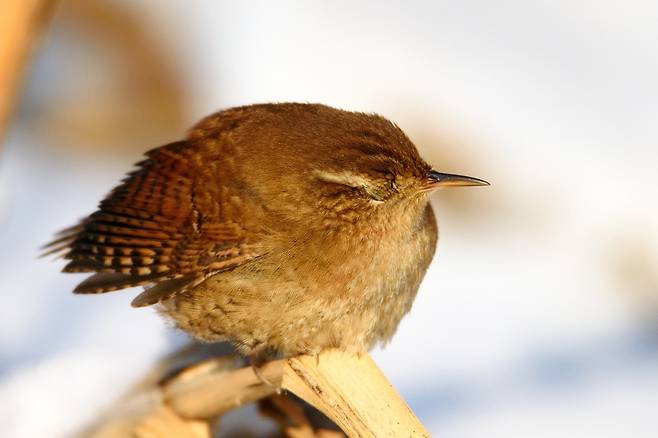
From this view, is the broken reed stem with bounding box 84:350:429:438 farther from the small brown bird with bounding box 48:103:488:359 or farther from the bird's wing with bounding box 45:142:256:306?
the bird's wing with bounding box 45:142:256:306

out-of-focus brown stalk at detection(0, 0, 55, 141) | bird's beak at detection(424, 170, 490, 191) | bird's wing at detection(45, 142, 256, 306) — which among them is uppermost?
out-of-focus brown stalk at detection(0, 0, 55, 141)

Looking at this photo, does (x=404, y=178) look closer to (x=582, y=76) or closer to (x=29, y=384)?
(x=29, y=384)

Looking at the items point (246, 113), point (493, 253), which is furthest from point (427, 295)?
point (246, 113)

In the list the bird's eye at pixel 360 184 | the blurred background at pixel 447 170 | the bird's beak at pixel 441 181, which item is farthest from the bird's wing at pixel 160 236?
the blurred background at pixel 447 170

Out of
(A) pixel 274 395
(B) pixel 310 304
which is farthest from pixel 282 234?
(A) pixel 274 395

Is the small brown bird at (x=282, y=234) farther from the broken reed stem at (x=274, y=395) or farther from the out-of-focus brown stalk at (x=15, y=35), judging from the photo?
the out-of-focus brown stalk at (x=15, y=35)

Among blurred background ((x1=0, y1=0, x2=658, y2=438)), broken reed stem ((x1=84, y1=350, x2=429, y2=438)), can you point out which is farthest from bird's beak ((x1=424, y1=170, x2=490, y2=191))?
blurred background ((x1=0, y1=0, x2=658, y2=438))
